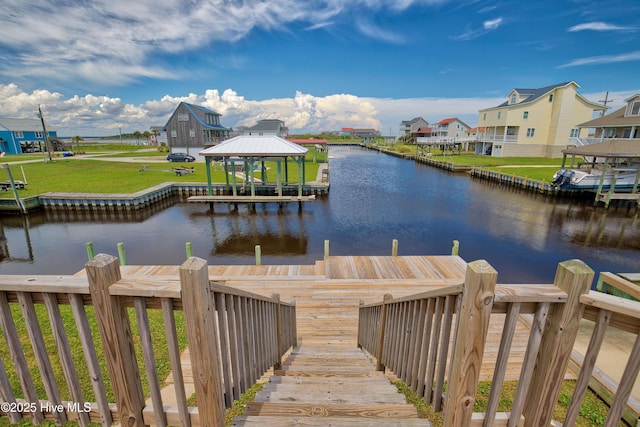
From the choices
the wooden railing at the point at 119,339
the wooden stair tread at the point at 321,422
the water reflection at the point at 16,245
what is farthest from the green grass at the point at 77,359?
the water reflection at the point at 16,245

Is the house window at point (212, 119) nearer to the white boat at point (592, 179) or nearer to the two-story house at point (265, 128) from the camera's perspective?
the two-story house at point (265, 128)

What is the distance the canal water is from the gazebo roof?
379cm

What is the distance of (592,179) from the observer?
23656mm

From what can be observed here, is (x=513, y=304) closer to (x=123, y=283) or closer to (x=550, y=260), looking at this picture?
(x=123, y=283)

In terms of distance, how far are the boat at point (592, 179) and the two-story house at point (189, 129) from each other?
4222 centimetres

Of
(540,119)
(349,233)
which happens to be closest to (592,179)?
(349,233)

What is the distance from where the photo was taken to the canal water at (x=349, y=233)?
42.8 feet

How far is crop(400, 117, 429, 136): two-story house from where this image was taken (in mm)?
99756

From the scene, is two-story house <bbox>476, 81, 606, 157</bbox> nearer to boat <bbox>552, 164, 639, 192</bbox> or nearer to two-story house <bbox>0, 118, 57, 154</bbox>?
boat <bbox>552, 164, 639, 192</bbox>

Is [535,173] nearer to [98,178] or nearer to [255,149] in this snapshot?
[255,149]

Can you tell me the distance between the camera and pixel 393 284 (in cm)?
798

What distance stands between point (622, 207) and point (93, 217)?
35.0 m

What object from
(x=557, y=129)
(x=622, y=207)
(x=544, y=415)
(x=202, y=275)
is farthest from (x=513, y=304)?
(x=557, y=129)

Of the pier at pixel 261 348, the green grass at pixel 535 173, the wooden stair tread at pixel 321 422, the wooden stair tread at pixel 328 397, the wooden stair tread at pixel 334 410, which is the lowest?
the green grass at pixel 535 173
